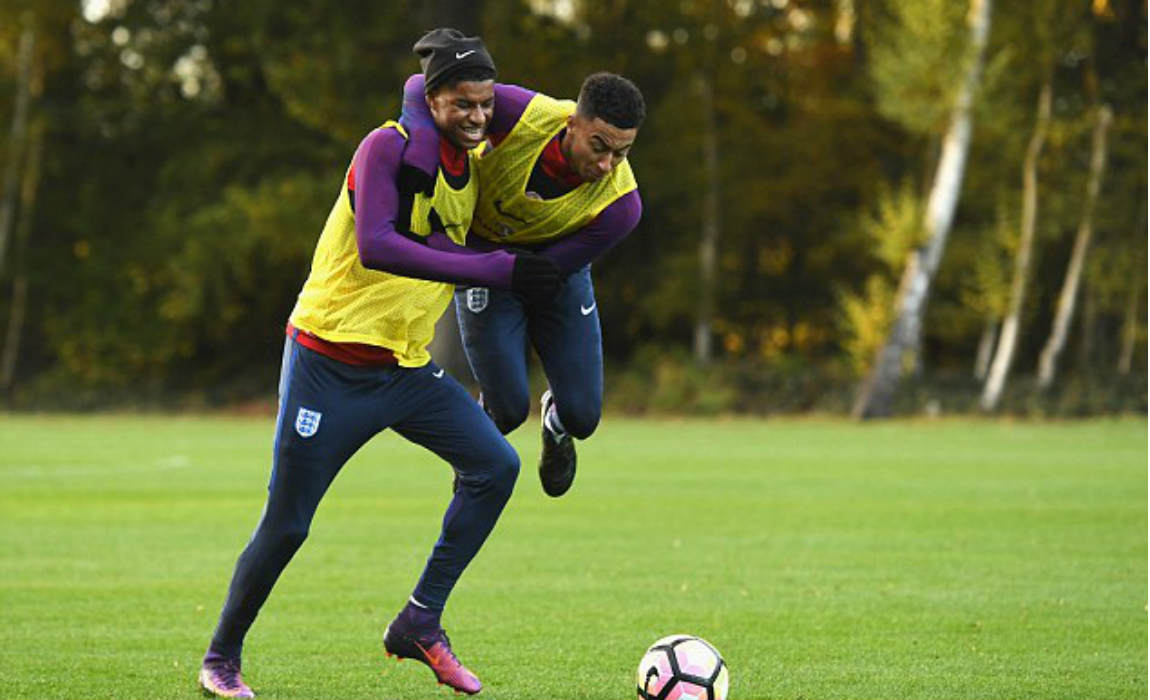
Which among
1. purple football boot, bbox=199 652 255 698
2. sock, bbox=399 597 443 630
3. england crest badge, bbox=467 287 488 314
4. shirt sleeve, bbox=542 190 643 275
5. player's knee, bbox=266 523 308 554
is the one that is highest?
shirt sleeve, bbox=542 190 643 275

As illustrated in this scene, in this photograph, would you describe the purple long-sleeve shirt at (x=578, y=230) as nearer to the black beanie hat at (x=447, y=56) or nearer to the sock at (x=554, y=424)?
the black beanie hat at (x=447, y=56)

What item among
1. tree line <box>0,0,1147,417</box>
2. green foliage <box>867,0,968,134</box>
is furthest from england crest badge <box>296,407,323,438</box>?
tree line <box>0,0,1147,417</box>

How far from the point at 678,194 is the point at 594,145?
126 feet

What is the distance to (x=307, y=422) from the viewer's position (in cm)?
725

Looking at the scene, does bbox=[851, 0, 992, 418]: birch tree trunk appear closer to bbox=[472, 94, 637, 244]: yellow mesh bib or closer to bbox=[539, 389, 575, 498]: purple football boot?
bbox=[539, 389, 575, 498]: purple football boot

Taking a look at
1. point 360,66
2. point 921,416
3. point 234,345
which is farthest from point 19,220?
point 921,416

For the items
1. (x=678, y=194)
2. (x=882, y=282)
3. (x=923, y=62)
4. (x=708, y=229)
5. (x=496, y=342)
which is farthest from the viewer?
(x=678, y=194)

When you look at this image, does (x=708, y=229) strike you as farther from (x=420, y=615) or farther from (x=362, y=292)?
(x=362, y=292)

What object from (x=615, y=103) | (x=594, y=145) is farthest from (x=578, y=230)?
(x=615, y=103)

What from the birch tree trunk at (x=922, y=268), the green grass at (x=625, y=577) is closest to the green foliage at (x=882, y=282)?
the birch tree trunk at (x=922, y=268)

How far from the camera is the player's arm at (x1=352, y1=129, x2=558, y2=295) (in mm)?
6680

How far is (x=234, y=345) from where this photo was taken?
4703cm

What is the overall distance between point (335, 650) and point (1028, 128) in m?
31.3

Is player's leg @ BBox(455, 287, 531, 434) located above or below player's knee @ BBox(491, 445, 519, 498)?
above
